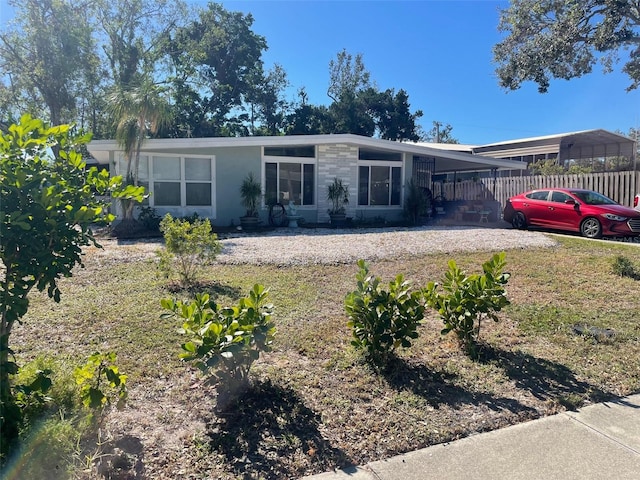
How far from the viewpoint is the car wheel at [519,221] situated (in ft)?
46.4

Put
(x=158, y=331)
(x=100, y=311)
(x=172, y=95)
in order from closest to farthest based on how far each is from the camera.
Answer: (x=158, y=331) < (x=100, y=311) < (x=172, y=95)

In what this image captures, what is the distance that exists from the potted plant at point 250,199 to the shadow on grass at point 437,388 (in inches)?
408

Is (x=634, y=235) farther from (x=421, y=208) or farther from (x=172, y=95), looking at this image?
(x=172, y=95)

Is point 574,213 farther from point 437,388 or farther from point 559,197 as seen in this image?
point 437,388

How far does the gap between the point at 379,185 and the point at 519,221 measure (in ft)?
16.5

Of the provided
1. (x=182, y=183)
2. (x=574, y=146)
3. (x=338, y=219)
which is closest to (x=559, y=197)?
(x=338, y=219)

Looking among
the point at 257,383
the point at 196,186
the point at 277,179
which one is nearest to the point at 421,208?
the point at 277,179

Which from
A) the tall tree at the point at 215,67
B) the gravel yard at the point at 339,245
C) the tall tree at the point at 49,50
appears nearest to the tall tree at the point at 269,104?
the tall tree at the point at 215,67

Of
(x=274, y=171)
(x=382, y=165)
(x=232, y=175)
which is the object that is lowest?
(x=232, y=175)

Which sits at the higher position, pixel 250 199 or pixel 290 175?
pixel 290 175

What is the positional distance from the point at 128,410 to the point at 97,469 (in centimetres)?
74

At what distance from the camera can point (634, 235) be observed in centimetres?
1155

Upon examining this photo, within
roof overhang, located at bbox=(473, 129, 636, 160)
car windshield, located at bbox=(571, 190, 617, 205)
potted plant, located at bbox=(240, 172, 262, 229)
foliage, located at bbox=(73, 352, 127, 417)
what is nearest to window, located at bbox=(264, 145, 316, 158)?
potted plant, located at bbox=(240, 172, 262, 229)

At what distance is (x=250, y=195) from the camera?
548 inches
